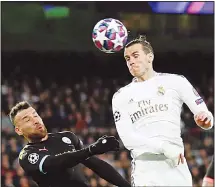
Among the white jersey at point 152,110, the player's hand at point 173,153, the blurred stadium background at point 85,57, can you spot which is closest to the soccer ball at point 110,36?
the white jersey at point 152,110

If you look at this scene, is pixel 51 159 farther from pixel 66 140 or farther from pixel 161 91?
pixel 161 91

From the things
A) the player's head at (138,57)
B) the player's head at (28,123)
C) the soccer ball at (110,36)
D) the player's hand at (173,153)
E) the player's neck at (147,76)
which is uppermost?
the soccer ball at (110,36)

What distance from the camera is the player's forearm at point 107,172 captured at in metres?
5.59

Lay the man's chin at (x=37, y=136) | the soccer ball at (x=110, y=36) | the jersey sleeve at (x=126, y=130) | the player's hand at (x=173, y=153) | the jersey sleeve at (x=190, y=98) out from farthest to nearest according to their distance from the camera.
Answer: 1. the soccer ball at (x=110, y=36)
2. the man's chin at (x=37, y=136)
3. the jersey sleeve at (x=190, y=98)
4. the jersey sleeve at (x=126, y=130)
5. the player's hand at (x=173, y=153)

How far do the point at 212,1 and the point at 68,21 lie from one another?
5.02 metres

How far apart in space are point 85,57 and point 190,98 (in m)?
16.1

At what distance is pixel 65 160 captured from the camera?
17.3 ft

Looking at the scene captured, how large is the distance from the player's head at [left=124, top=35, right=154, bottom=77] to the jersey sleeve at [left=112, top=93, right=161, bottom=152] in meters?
0.30

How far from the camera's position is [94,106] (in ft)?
54.5

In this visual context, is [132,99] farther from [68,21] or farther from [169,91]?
[68,21]

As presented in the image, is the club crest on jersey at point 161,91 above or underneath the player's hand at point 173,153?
above

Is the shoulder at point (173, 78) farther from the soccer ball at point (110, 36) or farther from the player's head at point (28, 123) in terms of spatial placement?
the player's head at point (28, 123)

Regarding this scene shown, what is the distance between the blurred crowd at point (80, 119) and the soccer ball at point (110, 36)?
19.3 ft

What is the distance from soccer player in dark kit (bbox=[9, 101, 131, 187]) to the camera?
212 inches
